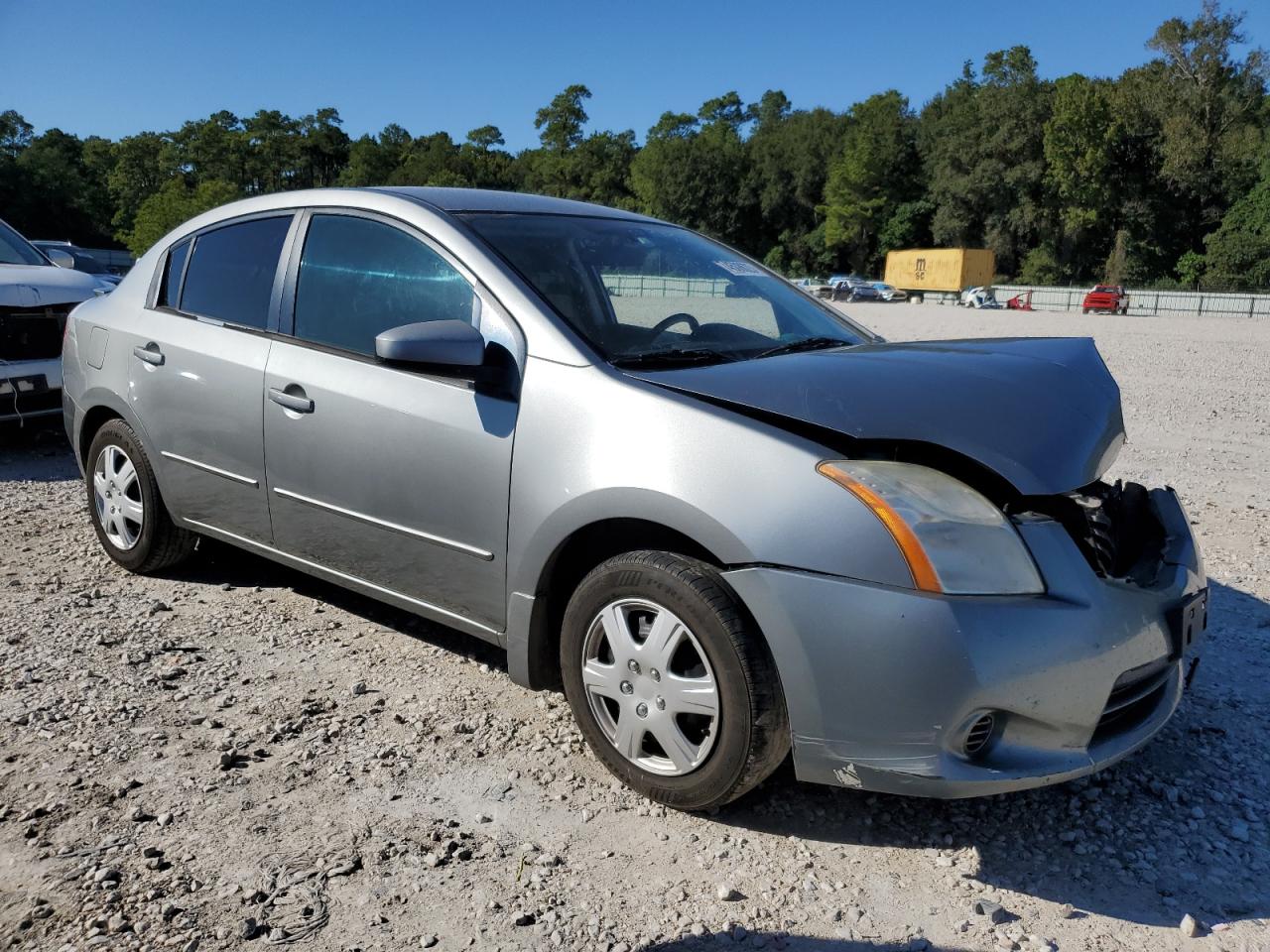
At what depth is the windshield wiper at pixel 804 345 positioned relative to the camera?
329 cm

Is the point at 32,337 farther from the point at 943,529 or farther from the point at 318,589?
the point at 943,529

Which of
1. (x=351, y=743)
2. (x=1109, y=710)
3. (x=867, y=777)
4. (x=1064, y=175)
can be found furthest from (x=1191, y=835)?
(x=1064, y=175)

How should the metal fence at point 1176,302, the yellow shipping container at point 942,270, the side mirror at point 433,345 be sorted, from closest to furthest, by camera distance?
the side mirror at point 433,345 → the metal fence at point 1176,302 → the yellow shipping container at point 942,270

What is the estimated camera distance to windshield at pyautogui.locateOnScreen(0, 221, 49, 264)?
25.2 ft

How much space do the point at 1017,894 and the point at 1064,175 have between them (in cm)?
7581

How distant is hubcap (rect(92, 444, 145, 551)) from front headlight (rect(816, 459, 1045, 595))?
3.35 m

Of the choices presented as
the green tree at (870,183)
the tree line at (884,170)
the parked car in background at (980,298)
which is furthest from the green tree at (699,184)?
the parked car in background at (980,298)

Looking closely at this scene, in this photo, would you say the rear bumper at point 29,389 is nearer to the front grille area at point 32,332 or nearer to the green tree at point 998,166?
the front grille area at point 32,332

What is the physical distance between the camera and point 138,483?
4363 millimetres

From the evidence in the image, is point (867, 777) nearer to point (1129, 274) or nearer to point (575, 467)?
point (575, 467)

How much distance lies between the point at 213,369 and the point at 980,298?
2188 inches

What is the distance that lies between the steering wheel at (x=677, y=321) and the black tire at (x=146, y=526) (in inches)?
93.8

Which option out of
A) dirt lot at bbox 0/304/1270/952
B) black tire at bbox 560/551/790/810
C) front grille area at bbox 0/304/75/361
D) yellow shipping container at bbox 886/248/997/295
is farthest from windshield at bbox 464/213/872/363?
yellow shipping container at bbox 886/248/997/295

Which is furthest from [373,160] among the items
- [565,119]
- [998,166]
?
[998,166]
